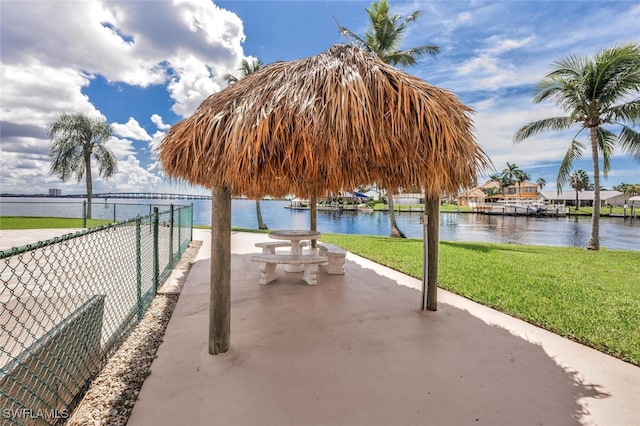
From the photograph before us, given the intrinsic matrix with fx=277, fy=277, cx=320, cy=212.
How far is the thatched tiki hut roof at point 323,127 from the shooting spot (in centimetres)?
250

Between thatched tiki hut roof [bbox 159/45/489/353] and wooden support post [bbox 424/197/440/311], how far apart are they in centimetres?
61

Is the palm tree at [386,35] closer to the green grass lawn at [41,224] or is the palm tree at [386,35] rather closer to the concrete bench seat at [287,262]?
the concrete bench seat at [287,262]

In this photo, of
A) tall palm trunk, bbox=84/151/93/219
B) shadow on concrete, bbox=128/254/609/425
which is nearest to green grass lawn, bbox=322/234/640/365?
shadow on concrete, bbox=128/254/609/425

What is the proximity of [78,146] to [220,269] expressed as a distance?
24.1 m

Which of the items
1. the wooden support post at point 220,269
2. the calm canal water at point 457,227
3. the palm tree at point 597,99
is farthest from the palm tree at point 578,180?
the wooden support post at point 220,269

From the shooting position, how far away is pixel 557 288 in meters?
5.57

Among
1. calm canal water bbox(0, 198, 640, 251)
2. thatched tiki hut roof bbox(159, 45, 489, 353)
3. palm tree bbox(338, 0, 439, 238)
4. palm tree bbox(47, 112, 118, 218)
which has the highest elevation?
palm tree bbox(338, 0, 439, 238)

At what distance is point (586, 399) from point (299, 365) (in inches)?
97.7

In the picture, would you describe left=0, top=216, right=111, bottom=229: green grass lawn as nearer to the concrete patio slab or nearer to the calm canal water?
the calm canal water

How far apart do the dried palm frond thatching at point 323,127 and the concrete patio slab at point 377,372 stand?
1.81m

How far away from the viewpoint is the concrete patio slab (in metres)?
2.12

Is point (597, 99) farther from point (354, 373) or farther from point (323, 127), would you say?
point (354, 373)

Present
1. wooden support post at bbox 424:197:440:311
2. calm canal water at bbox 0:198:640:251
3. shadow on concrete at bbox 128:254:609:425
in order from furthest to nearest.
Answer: calm canal water at bbox 0:198:640:251, wooden support post at bbox 424:197:440:311, shadow on concrete at bbox 128:254:609:425

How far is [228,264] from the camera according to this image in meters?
2.86
